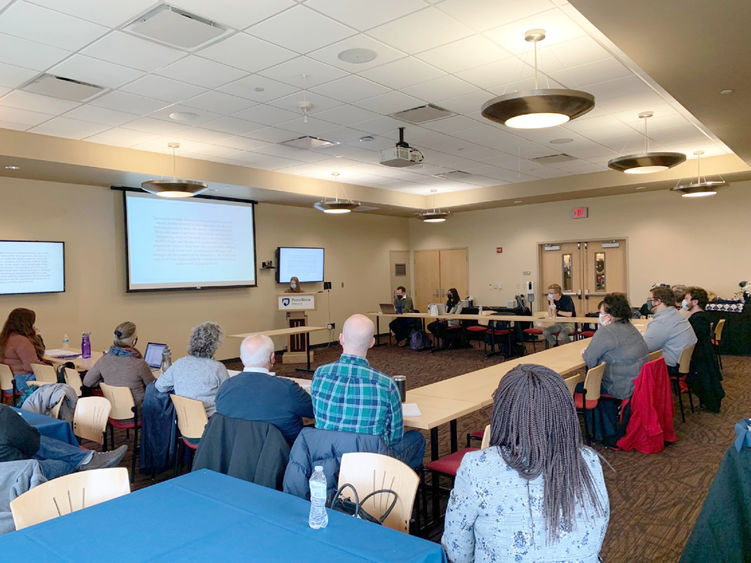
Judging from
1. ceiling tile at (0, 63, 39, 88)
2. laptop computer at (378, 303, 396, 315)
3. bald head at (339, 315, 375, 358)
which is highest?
ceiling tile at (0, 63, 39, 88)

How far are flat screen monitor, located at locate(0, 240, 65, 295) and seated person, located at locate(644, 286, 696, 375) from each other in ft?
25.4

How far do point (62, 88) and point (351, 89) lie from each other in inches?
104

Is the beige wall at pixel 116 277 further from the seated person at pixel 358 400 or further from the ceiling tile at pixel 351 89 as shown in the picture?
the seated person at pixel 358 400

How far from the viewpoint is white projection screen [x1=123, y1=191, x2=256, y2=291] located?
864 cm

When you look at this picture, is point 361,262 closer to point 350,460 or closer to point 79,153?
point 79,153

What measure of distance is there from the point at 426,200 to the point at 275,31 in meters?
8.64

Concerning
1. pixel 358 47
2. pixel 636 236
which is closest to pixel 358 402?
pixel 358 47

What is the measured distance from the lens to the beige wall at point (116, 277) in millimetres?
7660

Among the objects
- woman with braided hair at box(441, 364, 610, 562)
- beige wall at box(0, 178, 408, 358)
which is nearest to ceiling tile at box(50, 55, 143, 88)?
beige wall at box(0, 178, 408, 358)

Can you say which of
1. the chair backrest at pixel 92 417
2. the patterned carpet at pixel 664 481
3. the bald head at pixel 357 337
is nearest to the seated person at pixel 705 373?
the patterned carpet at pixel 664 481

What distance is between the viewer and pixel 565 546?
1.55 meters

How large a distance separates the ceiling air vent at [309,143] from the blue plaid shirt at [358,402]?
4870mm

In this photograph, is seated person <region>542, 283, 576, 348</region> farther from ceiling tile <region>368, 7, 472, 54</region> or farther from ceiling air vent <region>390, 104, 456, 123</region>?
ceiling tile <region>368, 7, 472, 54</region>

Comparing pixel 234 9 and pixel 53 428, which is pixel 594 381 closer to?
pixel 234 9
